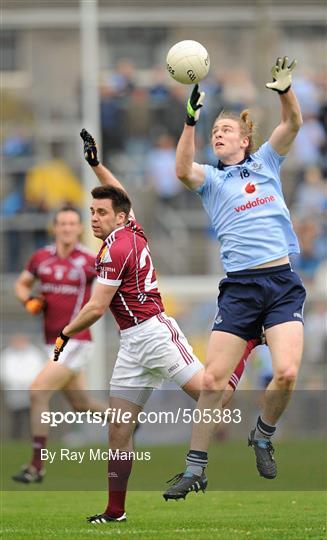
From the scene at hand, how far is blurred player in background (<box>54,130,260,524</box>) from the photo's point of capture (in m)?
9.34

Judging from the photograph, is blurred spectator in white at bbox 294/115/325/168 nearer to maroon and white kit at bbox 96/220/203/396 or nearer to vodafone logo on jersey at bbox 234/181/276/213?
maroon and white kit at bbox 96/220/203/396

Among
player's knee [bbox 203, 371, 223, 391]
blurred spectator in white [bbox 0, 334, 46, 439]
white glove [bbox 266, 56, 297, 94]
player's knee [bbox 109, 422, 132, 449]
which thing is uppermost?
white glove [bbox 266, 56, 297, 94]

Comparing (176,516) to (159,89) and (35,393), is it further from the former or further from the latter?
(159,89)

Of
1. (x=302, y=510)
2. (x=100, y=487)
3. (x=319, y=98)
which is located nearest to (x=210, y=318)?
(x=319, y=98)

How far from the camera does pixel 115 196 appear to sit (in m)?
9.51

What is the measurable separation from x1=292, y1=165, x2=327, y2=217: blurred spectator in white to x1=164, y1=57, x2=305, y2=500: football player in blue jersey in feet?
39.0

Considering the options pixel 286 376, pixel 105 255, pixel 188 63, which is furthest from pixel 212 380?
pixel 188 63

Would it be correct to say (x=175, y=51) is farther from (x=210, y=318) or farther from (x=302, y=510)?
(x=210, y=318)

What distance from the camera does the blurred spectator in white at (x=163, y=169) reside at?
21.5 meters

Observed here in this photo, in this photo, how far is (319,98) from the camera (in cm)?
2236

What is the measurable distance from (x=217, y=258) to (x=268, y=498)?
1053cm

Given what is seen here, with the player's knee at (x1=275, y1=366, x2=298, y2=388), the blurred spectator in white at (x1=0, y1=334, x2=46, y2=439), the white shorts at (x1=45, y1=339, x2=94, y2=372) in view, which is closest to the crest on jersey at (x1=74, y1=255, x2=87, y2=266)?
the white shorts at (x1=45, y1=339, x2=94, y2=372)

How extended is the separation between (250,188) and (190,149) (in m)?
0.52

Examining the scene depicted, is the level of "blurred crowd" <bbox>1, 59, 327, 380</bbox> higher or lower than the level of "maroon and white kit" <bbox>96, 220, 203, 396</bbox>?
higher
